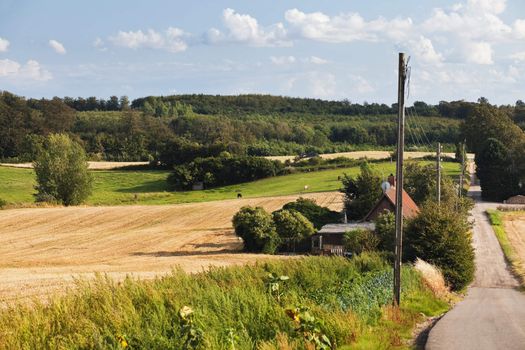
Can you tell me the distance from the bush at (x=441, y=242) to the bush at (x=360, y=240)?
25.2 ft

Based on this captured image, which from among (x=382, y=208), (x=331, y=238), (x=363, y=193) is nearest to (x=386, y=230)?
(x=331, y=238)

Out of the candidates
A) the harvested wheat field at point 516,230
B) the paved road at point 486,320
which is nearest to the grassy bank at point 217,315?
the paved road at point 486,320

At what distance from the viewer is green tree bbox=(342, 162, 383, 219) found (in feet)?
199

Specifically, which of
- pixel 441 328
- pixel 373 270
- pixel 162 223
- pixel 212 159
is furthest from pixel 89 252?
pixel 212 159

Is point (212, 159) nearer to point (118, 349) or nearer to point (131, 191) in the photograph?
point (131, 191)

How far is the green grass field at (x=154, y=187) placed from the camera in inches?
3332

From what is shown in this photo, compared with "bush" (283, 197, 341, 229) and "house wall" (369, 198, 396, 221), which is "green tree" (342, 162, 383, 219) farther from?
"house wall" (369, 198, 396, 221)

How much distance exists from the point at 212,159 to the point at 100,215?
3788 centimetres

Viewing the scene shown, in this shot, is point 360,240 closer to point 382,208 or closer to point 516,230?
point 382,208

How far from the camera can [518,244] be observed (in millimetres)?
57812

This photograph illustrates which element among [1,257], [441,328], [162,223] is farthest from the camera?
[162,223]

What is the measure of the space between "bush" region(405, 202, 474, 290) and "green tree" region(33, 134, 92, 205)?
54807 mm

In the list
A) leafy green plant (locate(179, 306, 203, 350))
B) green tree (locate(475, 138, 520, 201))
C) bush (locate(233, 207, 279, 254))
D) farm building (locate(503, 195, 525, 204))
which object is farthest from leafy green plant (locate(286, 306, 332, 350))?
green tree (locate(475, 138, 520, 201))

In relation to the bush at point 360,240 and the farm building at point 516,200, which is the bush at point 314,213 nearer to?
the bush at point 360,240
